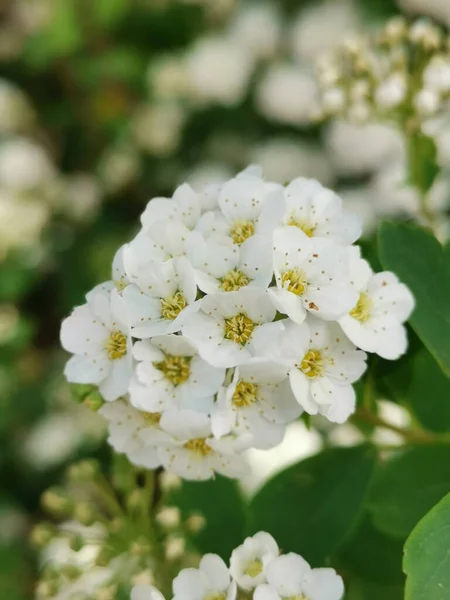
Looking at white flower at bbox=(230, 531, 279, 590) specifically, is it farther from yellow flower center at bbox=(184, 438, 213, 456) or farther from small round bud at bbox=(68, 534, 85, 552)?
small round bud at bbox=(68, 534, 85, 552)

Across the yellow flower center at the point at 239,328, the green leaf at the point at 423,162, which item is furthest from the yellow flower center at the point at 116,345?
the green leaf at the point at 423,162

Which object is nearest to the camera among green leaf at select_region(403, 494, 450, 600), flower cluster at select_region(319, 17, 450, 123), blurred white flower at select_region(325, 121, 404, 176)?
green leaf at select_region(403, 494, 450, 600)

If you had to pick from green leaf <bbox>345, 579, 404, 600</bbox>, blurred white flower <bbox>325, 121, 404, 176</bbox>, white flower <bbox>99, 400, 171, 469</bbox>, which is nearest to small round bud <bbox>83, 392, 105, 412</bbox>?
white flower <bbox>99, 400, 171, 469</bbox>

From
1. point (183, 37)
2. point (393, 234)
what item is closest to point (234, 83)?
point (183, 37)

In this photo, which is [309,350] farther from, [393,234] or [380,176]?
[380,176]

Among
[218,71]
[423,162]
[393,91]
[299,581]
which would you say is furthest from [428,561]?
[218,71]

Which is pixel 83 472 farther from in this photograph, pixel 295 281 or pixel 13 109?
pixel 13 109
